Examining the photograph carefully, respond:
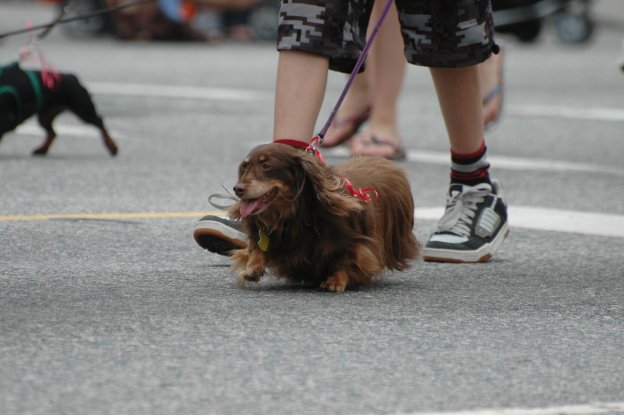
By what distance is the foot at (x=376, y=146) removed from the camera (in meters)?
7.23

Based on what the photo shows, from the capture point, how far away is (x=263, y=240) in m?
3.92

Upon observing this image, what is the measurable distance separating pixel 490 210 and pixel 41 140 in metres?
4.05

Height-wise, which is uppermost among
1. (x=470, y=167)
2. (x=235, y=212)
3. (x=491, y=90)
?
(x=235, y=212)

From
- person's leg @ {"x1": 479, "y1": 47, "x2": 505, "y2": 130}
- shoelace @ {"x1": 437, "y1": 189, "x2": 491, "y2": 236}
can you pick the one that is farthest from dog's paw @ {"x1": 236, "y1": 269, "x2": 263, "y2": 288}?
person's leg @ {"x1": 479, "y1": 47, "x2": 505, "y2": 130}

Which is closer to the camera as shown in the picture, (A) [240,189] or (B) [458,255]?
(A) [240,189]

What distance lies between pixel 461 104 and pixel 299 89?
0.72 metres

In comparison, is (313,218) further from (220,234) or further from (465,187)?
(465,187)

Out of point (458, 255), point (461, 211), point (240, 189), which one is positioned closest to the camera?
point (240, 189)

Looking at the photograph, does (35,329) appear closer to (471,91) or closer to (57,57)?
(471,91)

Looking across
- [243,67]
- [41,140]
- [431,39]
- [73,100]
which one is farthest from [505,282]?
[243,67]

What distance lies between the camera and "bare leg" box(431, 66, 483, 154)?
4.64 m

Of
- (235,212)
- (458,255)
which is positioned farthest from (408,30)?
(235,212)

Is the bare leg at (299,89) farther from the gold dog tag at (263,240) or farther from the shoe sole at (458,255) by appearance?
the shoe sole at (458,255)

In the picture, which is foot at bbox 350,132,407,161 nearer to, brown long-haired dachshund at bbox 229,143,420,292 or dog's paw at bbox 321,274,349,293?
brown long-haired dachshund at bbox 229,143,420,292
